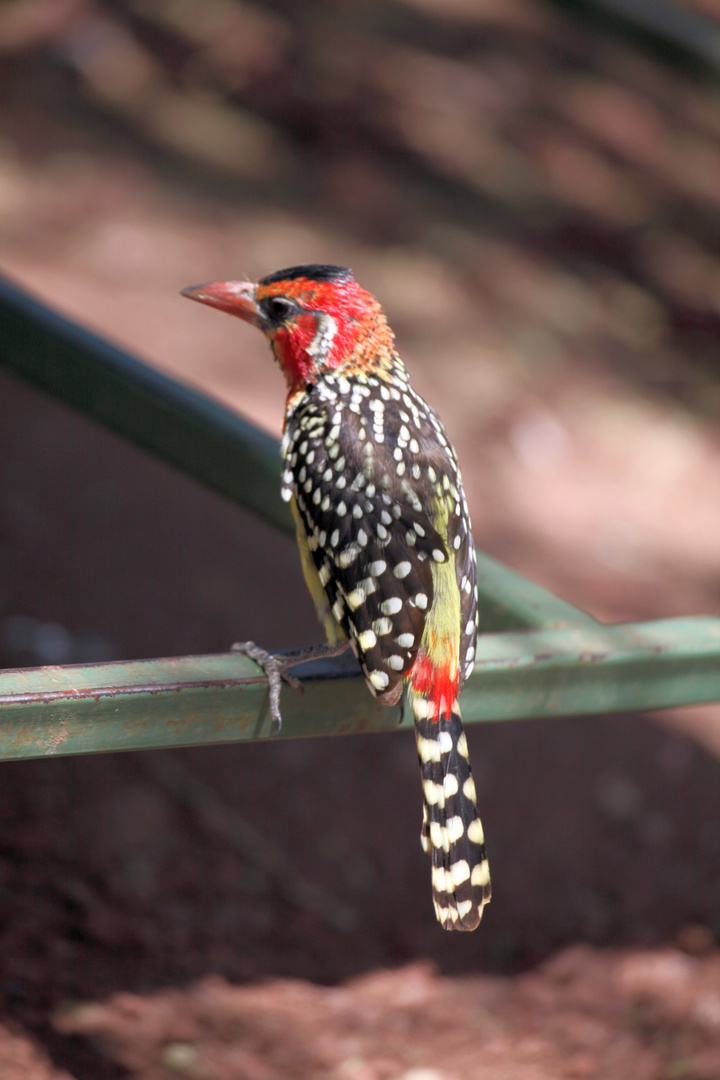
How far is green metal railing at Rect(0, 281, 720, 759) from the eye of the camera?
2.49 m

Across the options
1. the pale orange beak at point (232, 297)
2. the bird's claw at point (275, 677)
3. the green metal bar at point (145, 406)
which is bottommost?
the bird's claw at point (275, 677)

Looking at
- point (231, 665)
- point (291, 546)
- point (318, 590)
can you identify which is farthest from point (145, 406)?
point (291, 546)

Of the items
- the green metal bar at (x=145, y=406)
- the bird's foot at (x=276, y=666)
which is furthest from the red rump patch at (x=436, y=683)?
the green metal bar at (x=145, y=406)

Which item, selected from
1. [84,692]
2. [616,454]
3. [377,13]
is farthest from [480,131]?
[84,692]

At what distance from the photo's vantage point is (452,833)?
2740mm

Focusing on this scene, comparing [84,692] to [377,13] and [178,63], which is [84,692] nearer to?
[178,63]

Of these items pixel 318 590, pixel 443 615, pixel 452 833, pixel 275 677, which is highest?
pixel 318 590

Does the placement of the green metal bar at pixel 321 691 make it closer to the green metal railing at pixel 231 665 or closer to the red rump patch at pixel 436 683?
the green metal railing at pixel 231 665

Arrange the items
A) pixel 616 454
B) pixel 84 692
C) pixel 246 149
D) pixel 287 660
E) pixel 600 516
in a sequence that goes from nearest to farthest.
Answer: pixel 84 692 → pixel 287 660 → pixel 600 516 → pixel 616 454 → pixel 246 149

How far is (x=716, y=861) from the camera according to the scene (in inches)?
186

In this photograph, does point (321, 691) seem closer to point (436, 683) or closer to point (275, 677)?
point (275, 677)

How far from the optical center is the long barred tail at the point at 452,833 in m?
2.74

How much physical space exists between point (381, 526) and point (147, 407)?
39.4 inches

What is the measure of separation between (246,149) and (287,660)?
7883mm
